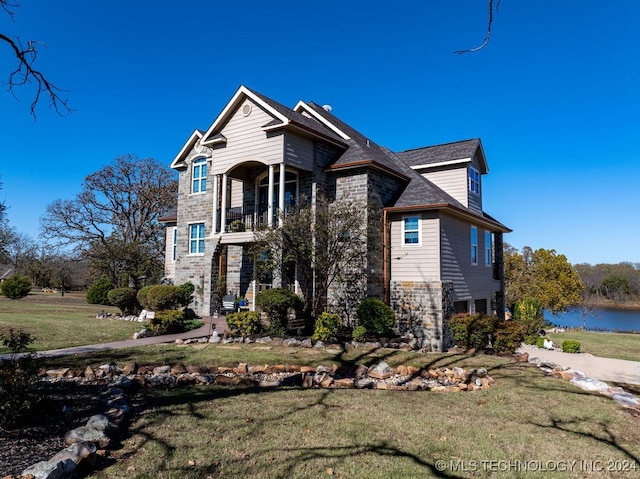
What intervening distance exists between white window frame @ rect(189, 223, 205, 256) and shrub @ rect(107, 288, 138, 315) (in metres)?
3.31

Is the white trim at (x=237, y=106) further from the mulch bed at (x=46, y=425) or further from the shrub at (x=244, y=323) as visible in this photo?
the mulch bed at (x=46, y=425)

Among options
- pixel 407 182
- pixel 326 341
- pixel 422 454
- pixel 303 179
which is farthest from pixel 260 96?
pixel 422 454

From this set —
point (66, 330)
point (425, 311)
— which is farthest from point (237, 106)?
point (425, 311)

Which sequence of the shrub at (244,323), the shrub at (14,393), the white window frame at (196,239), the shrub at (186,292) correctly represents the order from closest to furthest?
the shrub at (14,393)
the shrub at (244,323)
the shrub at (186,292)
the white window frame at (196,239)

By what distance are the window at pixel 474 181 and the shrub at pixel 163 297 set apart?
552 inches

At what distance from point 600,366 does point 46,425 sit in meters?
13.4

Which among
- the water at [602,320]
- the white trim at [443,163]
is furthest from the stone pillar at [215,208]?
the water at [602,320]

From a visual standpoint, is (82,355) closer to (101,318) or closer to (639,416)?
(101,318)

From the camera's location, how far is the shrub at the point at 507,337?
12336 mm

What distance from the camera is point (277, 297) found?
13.4 meters

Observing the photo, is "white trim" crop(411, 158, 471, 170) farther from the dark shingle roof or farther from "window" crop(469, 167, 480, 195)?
"window" crop(469, 167, 480, 195)

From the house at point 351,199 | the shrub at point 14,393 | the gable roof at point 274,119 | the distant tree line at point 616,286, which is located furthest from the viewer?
the distant tree line at point 616,286

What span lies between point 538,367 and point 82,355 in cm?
1168

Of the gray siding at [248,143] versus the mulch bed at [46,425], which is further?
the gray siding at [248,143]
